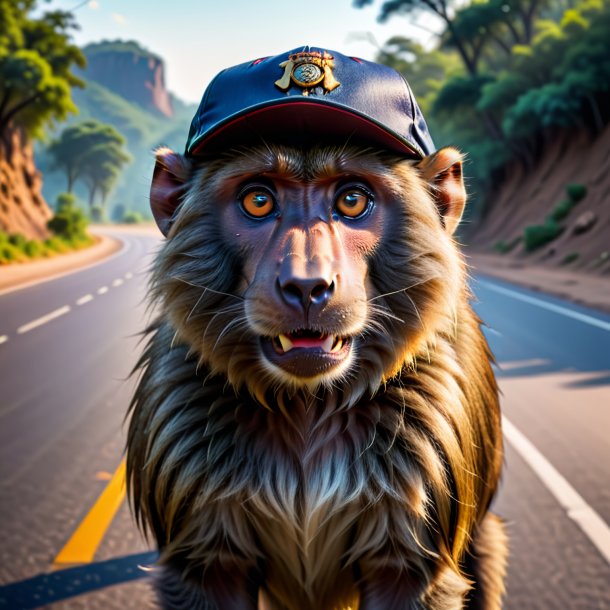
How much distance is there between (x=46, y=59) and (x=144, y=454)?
109ft

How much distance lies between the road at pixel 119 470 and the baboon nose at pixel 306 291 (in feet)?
1.51

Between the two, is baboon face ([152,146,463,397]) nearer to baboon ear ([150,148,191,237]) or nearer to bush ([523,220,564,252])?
baboon ear ([150,148,191,237])

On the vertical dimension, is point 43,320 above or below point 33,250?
above

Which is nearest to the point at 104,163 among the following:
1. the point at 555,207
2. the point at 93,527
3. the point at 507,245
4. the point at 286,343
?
the point at 507,245

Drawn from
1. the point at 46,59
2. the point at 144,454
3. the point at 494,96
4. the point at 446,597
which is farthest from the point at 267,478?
the point at 46,59

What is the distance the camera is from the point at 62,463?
431 centimetres

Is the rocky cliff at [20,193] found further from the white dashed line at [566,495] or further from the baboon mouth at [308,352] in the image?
the baboon mouth at [308,352]

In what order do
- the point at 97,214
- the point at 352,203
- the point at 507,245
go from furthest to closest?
the point at 97,214
the point at 507,245
the point at 352,203

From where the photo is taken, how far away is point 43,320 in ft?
33.9

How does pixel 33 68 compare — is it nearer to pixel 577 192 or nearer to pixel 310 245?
pixel 577 192

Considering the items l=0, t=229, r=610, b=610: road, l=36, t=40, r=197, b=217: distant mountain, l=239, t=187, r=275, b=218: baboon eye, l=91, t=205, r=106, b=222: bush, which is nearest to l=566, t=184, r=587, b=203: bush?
l=0, t=229, r=610, b=610: road

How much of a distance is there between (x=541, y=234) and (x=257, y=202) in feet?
68.8

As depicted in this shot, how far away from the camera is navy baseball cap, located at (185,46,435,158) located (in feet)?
6.05

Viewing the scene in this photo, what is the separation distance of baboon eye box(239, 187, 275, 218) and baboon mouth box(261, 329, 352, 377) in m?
0.36
